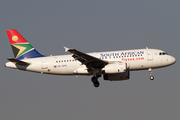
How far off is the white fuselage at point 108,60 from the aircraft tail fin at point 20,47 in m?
2.21

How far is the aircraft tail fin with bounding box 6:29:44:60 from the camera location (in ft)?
152

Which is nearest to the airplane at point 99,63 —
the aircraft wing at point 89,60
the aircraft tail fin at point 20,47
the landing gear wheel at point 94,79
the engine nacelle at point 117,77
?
the aircraft wing at point 89,60

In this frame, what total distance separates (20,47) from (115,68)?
1460cm

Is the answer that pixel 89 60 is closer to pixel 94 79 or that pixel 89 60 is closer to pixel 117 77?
pixel 94 79

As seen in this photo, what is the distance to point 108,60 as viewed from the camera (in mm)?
42656

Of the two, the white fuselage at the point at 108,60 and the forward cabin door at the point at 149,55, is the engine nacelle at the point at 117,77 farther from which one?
the forward cabin door at the point at 149,55

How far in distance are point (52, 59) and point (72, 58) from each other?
276 centimetres

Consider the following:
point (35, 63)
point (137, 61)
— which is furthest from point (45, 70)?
point (137, 61)

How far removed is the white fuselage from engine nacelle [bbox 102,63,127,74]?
1161 millimetres

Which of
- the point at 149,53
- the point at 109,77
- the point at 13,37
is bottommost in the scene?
the point at 109,77

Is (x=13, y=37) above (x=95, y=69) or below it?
above

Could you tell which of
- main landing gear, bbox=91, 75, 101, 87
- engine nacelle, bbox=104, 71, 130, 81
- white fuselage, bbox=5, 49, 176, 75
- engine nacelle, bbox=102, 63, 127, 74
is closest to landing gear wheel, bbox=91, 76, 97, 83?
main landing gear, bbox=91, 75, 101, 87

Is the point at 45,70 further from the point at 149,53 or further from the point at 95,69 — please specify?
the point at 149,53

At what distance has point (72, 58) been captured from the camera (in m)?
43.5
